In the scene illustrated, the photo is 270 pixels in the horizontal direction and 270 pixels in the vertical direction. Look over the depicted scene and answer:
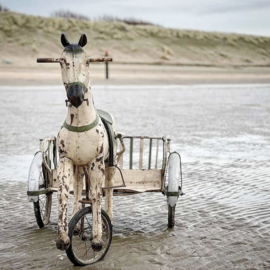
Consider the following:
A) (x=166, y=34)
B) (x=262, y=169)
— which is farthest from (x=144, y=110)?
(x=166, y=34)

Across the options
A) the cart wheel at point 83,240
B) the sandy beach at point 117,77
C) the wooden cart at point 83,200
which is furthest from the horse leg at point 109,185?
the sandy beach at point 117,77

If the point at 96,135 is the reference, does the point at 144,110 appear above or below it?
below

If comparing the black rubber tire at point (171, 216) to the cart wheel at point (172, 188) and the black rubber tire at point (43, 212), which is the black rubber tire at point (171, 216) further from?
the black rubber tire at point (43, 212)

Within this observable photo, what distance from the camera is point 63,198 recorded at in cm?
480

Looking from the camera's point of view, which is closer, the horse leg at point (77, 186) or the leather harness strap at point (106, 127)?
the leather harness strap at point (106, 127)

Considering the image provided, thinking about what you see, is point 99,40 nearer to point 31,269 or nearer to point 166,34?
point 166,34

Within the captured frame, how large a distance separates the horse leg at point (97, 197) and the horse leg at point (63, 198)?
21cm

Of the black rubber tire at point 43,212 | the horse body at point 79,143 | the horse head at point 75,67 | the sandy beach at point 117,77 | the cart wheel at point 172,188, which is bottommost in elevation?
the sandy beach at point 117,77

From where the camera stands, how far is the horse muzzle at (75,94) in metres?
4.49

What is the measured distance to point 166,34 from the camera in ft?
278

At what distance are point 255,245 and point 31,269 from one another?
212 cm

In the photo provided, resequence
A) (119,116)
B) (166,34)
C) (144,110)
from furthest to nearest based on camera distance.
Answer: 1. (166,34)
2. (144,110)
3. (119,116)

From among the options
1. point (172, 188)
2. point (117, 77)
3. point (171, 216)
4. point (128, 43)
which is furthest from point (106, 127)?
point (128, 43)

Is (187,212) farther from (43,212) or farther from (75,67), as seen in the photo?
(75,67)
